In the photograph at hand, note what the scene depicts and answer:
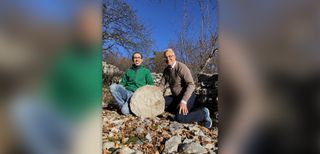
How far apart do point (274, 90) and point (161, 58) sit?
0.98 meters

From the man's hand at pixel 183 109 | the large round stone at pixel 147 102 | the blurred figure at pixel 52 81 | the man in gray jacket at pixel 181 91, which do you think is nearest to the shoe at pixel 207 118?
the man in gray jacket at pixel 181 91

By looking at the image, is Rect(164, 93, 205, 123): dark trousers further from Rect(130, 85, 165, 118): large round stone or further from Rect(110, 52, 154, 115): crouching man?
Rect(110, 52, 154, 115): crouching man

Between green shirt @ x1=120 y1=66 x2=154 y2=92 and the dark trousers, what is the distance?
0.20 meters

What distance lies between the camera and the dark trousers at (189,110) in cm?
253

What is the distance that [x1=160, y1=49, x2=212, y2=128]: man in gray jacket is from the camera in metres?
2.49

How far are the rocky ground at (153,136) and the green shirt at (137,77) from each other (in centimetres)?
15

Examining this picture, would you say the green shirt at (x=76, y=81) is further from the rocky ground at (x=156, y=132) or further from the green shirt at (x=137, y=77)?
the green shirt at (x=137, y=77)

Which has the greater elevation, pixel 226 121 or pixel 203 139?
pixel 226 121

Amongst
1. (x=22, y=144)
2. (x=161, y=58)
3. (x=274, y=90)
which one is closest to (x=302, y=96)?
(x=274, y=90)

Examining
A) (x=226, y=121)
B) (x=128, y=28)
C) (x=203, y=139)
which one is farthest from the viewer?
(x=128, y=28)

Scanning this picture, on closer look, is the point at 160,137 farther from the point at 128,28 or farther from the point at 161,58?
the point at 128,28

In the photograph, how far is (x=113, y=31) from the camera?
8.25 ft

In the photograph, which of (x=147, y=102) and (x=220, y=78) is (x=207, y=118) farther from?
(x=220, y=78)

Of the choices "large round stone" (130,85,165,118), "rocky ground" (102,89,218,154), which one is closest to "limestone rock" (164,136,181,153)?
"rocky ground" (102,89,218,154)
